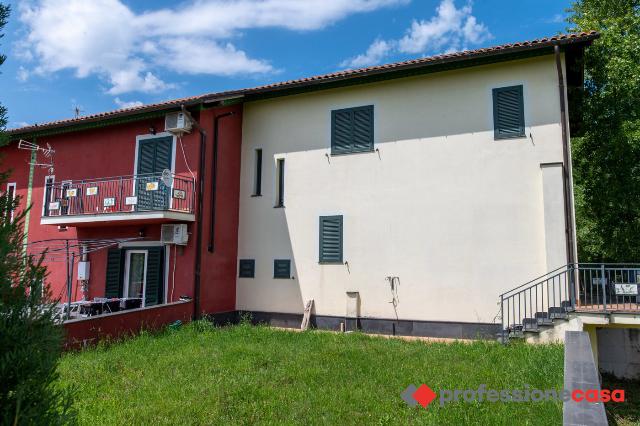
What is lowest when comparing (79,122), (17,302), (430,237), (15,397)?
(15,397)

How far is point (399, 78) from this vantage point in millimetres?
12164

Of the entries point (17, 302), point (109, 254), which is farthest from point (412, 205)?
point (17, 302)

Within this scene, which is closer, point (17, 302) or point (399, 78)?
point (17, 302)

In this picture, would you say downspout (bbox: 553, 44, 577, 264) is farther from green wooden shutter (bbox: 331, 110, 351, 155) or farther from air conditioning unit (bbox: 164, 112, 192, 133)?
air conditioning unit (bbox: 164, 112, 192, 133)

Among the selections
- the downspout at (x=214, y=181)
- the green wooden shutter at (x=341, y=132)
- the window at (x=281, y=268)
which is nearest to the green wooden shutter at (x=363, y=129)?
the green wooden shutter at (x=341, y=132)

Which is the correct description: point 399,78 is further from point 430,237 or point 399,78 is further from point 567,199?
point 567,199

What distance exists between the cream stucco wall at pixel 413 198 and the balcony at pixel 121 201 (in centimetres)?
215

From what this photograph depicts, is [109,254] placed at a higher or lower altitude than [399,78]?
lower

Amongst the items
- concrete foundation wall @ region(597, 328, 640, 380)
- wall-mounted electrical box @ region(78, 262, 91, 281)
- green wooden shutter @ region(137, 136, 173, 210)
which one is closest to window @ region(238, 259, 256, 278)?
green wooden shutter @ region(137, 136, 173, 210)

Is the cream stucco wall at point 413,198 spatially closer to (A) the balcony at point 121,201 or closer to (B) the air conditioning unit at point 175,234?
(B) the air conditioning unit at point 175,234

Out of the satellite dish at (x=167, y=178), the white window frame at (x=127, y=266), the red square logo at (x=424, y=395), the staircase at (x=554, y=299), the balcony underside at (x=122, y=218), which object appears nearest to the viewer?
the red square logo at (x=424, y=395)

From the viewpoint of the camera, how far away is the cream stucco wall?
10609mm

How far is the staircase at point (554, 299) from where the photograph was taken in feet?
29.6

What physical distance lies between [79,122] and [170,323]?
7.30 m
